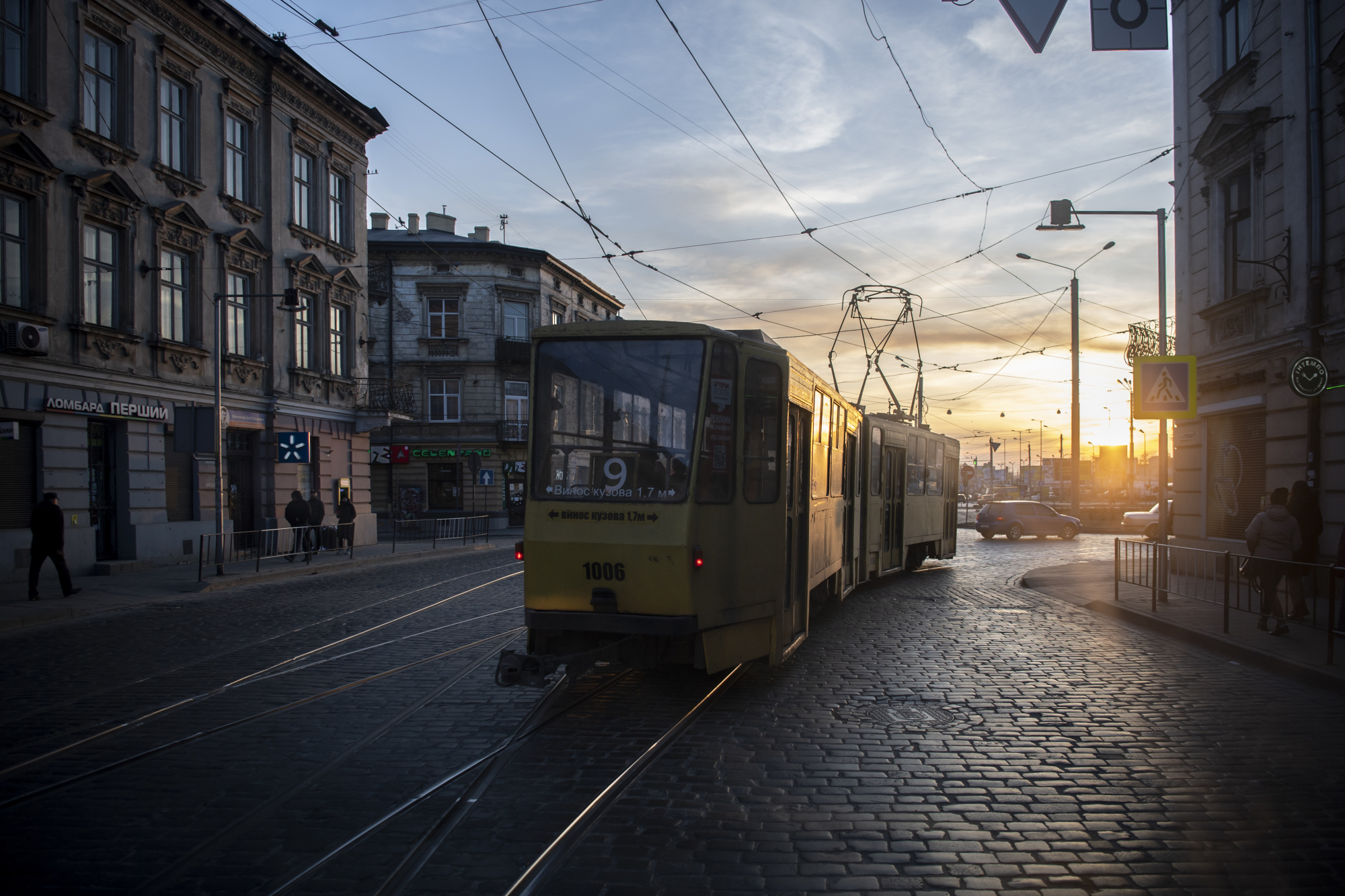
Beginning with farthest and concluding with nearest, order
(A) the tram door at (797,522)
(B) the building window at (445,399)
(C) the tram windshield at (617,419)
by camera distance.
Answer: (B) the building window at (445,399) < (A) the tram door at (797,522) < (C) the tram windshield at (617,419)

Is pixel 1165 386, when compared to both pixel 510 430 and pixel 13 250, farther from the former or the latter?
pixel 510 430

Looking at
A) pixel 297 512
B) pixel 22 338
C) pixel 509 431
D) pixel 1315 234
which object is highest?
pixel 1315 234

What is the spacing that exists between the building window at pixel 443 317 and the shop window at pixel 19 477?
1143 inches

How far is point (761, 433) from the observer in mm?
7648

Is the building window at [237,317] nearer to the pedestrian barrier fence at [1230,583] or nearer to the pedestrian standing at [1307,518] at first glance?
the pedestrian barrier fence at [1230,583]

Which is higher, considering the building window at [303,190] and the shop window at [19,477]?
the building window at [303,190]

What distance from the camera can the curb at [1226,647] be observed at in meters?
8.20

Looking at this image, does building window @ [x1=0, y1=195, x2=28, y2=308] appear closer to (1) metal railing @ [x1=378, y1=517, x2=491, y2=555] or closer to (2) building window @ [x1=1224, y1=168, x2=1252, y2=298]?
(1) metal railing @ [x1=378, y1=517, x2=491, y2=555]

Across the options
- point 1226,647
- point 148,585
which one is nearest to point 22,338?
point 148,585

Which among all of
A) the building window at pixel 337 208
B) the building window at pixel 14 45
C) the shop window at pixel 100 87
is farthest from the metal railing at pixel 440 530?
Result: the building window at pixel 14 45

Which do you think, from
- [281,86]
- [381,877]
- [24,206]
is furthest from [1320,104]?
[281,86]

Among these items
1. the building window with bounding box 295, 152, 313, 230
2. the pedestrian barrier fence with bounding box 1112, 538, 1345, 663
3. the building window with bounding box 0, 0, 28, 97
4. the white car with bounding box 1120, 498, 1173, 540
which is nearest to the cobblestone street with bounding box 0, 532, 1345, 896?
the pedestrian barrier fence with bounding box 1112, 538, 1345, 663

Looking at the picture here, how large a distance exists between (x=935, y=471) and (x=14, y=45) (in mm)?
20091

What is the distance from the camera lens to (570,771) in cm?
545
